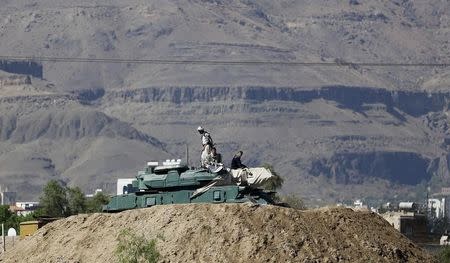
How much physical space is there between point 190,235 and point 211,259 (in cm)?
131

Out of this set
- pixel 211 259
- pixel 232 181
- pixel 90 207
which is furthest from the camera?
pixel 90 207

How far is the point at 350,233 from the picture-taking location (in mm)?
49781

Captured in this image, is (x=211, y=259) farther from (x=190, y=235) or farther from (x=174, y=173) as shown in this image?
(x=174, y=173)

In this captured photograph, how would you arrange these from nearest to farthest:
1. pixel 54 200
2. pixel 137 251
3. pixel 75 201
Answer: pixel 137 251 < pixel 75 201 < pixel 54 200

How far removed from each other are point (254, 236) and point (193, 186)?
3.91 meters

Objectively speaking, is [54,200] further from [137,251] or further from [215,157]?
[137,251]

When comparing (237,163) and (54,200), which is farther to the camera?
(54,200)

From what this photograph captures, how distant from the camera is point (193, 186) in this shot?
51875mm

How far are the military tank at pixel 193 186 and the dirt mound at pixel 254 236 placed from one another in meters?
0.85

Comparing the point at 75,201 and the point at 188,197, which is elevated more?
the point at 188,197

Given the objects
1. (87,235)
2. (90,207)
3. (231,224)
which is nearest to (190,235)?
(231,224)

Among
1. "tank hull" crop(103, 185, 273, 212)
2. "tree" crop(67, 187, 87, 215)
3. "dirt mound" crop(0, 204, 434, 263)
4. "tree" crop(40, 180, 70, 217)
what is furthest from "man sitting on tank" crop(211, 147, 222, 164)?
"tree" crop(67, 187, 87, 215)


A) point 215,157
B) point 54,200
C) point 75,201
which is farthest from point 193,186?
point 54,200

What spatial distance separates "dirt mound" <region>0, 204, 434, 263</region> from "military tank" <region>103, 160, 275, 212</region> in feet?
2.80
